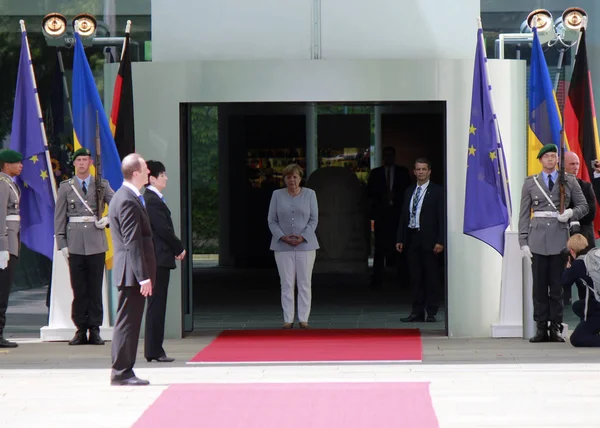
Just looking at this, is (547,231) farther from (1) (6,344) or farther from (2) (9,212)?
(1) (6,344)

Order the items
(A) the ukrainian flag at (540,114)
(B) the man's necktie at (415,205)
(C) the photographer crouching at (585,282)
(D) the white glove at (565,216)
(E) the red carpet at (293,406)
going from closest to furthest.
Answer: (E) the red carpet at (293,406) → (C) the photographer crouching at (585,282) → (D) the white glove at (565,216) → (A) the ukrainian flag at (540,114) → (B) the man's necktie at (415,205)

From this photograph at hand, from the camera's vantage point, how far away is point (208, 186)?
22641 millimetres

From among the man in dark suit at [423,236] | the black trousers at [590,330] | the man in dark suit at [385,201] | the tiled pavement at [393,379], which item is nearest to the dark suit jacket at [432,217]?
the man in dark suit at [423,236]

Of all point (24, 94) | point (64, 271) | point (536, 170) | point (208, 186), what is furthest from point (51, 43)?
point (208, 186)

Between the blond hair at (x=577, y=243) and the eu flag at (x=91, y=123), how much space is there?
4232mm

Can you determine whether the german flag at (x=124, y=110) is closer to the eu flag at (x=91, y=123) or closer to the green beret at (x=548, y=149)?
the eu flag at (x=91, y=123)

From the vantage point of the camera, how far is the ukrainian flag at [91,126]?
38.9 ft

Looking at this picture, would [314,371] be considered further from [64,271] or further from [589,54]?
[589,54]

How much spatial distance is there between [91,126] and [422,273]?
387 centimetres

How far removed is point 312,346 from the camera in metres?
11.4

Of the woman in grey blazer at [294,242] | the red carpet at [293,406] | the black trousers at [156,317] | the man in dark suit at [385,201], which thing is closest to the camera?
the red carpet at [293,406]

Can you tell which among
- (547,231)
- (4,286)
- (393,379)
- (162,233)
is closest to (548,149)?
(547,231)

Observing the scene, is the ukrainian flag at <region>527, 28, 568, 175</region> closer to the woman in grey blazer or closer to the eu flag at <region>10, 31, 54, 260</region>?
the woman in grey blazer

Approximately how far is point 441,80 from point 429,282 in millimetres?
2366
